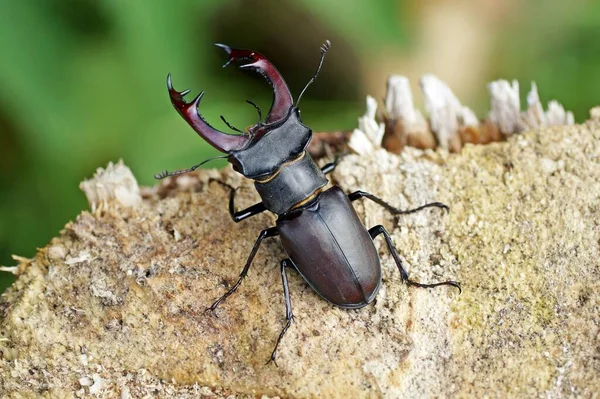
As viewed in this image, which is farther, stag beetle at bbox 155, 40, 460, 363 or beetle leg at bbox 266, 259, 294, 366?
stag beetle at bbox 155, 40, 460, 363

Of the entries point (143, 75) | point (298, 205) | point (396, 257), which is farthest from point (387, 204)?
point (143, 75)

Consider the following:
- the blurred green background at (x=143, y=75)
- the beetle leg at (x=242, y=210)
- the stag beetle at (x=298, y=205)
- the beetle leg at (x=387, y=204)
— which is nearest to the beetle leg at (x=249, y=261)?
the stag beetle at (x=298, y=205)

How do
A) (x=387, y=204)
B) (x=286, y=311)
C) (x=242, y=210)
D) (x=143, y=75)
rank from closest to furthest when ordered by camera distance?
(x=286, y=311) < (x=387, y=204) < (x=242, y=210) < (x=143, y=75)

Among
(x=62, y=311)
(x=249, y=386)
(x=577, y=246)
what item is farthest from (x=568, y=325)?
(x=62, y=311)

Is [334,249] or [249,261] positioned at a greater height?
[249,261]

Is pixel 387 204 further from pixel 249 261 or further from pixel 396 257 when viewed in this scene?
pixel 249 261

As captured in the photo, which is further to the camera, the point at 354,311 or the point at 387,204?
the point at 387,204

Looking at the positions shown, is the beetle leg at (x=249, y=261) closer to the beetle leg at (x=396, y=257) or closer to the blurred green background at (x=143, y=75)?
the beetle leg at (x=396, y=257)

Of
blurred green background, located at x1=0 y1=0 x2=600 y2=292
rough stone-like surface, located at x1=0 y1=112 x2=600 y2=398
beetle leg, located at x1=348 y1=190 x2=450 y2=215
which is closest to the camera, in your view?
rough stone-like surface, located at x1=0 y1=112 x2=600 y2=398

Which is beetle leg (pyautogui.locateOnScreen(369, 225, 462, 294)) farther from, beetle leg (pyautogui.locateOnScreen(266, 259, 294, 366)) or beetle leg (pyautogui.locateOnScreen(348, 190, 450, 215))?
beetle leg (pyautogui.locateOnScreen(266, 259, 294, 366))

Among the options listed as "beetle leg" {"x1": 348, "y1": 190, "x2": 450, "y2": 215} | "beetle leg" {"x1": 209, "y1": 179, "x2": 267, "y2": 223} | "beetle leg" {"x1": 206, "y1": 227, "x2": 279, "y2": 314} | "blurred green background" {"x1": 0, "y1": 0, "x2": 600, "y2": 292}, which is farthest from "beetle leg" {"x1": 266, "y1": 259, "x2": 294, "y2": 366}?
"blurred green background" {"x1": 0, "y1": 0, "x2": 600, "y2": 292}
